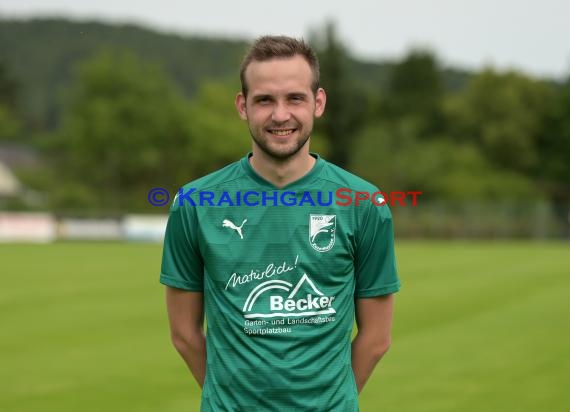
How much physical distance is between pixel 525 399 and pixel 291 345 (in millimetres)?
6368

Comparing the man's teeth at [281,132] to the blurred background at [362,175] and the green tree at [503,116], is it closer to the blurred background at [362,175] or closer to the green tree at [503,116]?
the blurred background at [362,175]

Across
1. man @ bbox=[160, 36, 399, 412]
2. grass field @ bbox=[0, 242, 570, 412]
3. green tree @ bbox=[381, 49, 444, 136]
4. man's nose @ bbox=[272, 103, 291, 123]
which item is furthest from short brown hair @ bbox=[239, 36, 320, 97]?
green tree @ bbox=[381, 49, 444, 136]

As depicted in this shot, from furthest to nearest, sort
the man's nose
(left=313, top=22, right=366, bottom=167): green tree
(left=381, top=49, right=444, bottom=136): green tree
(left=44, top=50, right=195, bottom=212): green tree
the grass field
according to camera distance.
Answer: (left=381, top=49, right=444, bottom=136): green tree
(left=313, top=22, right=366, bottom=167): green tree
(left=44, top=50, right=195, bottom=212): green tree
the grass field
the man's nose

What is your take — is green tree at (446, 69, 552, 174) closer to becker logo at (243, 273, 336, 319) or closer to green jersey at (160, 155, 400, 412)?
green jersey at (160, 155, 400, 412)

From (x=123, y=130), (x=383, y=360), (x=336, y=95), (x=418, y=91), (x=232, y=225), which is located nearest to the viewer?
(x=232, y=225)

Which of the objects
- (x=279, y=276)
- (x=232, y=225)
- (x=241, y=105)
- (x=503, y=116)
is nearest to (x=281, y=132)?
(x=241, y=105)

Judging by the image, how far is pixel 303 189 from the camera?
11.1 feet

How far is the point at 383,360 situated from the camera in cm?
1107

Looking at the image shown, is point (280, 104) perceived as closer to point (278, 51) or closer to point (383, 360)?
point (278, 51)

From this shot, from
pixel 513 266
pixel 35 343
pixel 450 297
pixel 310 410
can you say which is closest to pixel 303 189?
pixel 310 410

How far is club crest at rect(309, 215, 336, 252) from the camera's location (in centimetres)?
334

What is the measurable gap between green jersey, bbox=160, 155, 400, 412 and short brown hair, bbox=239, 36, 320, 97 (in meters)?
0.34

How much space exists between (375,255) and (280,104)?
68 cm

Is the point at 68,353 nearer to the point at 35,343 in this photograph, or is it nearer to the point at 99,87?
the point at 35,343
